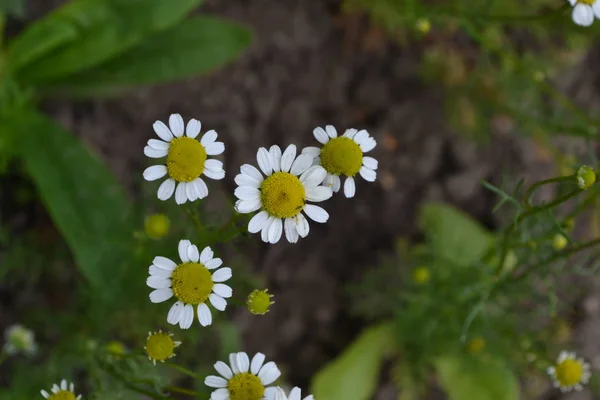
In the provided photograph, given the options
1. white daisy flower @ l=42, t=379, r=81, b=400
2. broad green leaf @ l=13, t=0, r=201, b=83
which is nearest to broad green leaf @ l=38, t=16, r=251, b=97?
broad green leaf @ l=13, t=0, r=201, b=83

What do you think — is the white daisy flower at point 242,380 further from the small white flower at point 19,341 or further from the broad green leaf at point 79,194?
the small white flower at point 19,341

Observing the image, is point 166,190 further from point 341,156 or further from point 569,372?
point 569,372

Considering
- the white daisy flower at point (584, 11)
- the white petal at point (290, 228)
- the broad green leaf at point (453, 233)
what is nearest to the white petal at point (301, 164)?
the white petal at point (290, 228)

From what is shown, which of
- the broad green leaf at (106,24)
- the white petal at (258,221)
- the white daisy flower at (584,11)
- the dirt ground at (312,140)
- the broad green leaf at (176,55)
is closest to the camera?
the white petal at (258,221)

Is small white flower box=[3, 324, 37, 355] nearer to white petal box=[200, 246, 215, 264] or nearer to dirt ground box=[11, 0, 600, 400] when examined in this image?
dirt ground box=[11, 0, 600, 400]

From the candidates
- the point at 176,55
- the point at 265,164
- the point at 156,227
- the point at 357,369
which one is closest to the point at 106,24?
the point at 176,55

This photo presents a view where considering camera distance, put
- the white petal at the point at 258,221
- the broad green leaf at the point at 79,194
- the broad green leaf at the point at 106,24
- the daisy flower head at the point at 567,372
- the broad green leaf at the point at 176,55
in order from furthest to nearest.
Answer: the broad green leaf at the point at 176,55
the broad green leaf at the point at 106,24
the broad green leaf at the point at 79,194
the daisy flower head at the point at 567,372
the white petal at the point at 258,221

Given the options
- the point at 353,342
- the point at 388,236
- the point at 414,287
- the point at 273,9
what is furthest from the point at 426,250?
the point at 273,9
